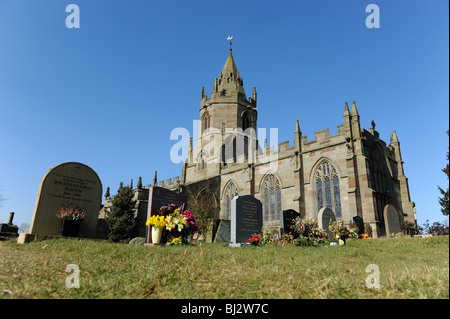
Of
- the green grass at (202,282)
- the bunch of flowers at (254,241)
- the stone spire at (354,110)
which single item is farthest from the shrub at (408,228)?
the green grass at (202,282)

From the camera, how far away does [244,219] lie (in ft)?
41.9

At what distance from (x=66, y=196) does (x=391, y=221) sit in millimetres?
20460

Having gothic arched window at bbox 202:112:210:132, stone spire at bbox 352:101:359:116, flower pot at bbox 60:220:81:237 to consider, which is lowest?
flower pot at bbox 60:220:81:237

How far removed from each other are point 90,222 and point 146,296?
392 inches

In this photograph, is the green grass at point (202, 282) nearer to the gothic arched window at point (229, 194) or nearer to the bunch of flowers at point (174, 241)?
the bunch of flowers at point (174, 241)

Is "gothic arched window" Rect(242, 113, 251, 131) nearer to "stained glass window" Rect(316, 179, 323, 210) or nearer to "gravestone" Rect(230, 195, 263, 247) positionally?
"stained glass window" Rect(316, 179, 323, 210)

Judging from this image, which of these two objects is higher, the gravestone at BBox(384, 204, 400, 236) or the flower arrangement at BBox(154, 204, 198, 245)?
the gravestone at BBox(384, 204, 400, 236)

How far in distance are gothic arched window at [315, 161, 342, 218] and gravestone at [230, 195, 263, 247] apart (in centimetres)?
937

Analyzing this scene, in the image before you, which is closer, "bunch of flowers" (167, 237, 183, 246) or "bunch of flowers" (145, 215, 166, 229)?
"bunch of flowers" (167, 237, 183, 246)

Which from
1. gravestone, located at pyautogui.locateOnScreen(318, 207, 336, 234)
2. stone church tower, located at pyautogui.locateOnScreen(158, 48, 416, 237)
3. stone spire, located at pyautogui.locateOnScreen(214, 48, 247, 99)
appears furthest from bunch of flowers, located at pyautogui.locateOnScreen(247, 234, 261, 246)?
stone spire, located at pyautogui.locateOnScreen(214, 48, 247, 99)

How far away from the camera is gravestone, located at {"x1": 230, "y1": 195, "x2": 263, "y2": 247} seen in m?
12.3

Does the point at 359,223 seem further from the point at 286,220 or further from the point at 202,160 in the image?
the point at 202,160
